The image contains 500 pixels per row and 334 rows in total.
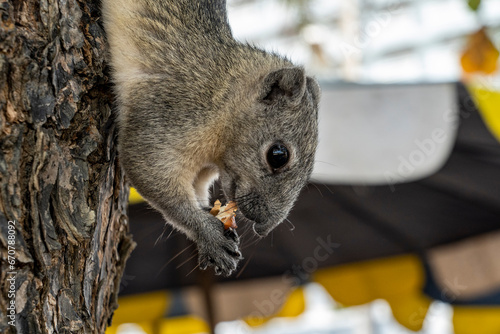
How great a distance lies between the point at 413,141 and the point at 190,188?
1893 millimetres

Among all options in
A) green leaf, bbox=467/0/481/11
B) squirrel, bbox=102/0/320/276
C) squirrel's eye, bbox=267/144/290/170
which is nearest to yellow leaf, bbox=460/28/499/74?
green leaf, bbox=467/0/481/11

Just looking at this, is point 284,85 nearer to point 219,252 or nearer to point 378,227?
point 219,252

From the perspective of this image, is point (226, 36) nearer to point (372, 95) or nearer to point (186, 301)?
point (372, 95)

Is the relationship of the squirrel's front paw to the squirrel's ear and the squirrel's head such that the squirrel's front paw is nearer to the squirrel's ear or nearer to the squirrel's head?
the squirrel's head

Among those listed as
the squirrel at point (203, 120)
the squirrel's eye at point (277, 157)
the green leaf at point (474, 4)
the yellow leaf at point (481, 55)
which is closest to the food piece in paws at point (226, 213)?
the squirrel at point (203, 120)

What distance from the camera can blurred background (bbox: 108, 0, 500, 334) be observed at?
126 inches

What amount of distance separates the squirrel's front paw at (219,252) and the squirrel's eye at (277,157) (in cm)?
28

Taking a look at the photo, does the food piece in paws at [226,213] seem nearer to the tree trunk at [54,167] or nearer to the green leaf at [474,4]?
the tree trunk at [54,167]

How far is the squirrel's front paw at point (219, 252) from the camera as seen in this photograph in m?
1.61

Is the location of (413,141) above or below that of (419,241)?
above

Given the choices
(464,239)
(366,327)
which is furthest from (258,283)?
(366,327)

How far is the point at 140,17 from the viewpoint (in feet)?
5.63

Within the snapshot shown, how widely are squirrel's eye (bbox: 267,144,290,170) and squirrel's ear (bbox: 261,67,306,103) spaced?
189 mm

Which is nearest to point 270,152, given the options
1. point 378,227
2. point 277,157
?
point 277,157
